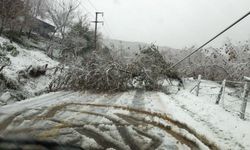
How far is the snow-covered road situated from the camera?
4.74m

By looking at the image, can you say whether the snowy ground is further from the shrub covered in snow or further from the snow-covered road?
the shrub covered in snow

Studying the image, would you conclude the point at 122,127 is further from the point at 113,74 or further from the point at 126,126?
the point at 113,74

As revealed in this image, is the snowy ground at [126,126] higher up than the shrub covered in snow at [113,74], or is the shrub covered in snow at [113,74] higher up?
the shrub covered in snow at [113,74]

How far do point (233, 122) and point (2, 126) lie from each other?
536 cm

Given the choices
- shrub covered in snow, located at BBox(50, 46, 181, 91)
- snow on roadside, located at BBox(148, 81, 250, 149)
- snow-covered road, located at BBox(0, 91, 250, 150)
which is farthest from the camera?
shrub covered in snow, located at BBox(50, 46, 181, 91)

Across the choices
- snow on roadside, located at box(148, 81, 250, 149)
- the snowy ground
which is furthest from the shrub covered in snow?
snow on roadside, located at box(148, 81, 250, 149)

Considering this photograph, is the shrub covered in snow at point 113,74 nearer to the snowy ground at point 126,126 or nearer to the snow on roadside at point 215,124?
the snowy ground at point 126,126

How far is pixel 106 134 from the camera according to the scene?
201 inches

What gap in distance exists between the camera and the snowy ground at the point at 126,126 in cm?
476

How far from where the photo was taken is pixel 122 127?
19.0 ft

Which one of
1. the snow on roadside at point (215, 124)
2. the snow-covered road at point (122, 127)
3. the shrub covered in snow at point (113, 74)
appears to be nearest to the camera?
the snow-covered road at point (122, 127)

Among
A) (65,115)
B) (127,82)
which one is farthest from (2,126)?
(127,82)

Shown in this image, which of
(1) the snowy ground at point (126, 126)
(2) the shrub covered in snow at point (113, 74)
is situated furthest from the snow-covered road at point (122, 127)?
(2) the shrub covered in snow at point (113, 74)

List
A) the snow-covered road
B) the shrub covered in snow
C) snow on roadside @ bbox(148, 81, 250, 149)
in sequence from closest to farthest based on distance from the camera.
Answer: the snow-covered road < snow on roadside @ bbox(148, 81, 250, 149) < the shrub covered in snow
